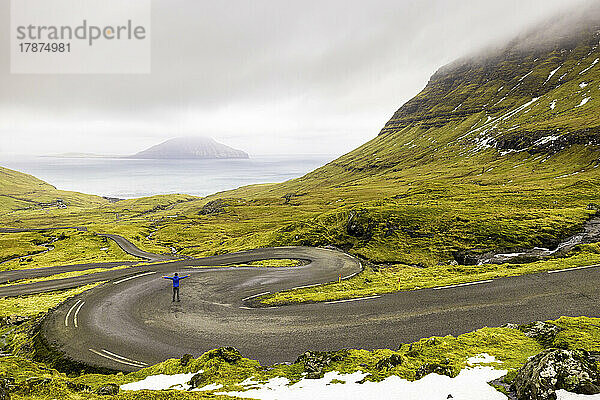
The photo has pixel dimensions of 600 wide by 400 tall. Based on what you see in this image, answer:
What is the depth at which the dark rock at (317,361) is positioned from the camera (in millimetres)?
14471

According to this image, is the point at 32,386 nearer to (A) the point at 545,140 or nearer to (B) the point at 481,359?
(B) the point at 481,359

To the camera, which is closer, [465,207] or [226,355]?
[226,355]

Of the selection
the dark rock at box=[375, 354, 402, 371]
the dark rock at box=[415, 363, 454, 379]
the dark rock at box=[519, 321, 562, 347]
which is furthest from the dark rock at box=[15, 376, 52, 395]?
the dark rock at box=[519, 321, 562, 347]

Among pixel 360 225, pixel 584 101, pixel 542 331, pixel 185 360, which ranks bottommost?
pixel 185 360

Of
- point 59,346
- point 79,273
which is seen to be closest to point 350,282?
point 59,346

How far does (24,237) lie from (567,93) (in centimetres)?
28469

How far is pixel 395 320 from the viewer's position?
817 inches

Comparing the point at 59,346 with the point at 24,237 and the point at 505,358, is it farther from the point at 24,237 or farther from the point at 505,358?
the point at 24,237

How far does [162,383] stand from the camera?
15164 mm

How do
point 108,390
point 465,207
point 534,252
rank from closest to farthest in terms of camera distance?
point 108,390 < point 534,252 < point 465,207

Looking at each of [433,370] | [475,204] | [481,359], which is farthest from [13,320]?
[475,204]

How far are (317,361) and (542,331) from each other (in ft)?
38.8

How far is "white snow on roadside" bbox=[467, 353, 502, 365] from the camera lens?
1376cm

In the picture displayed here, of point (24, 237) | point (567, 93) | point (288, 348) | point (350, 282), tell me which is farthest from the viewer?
point (567, 93)
